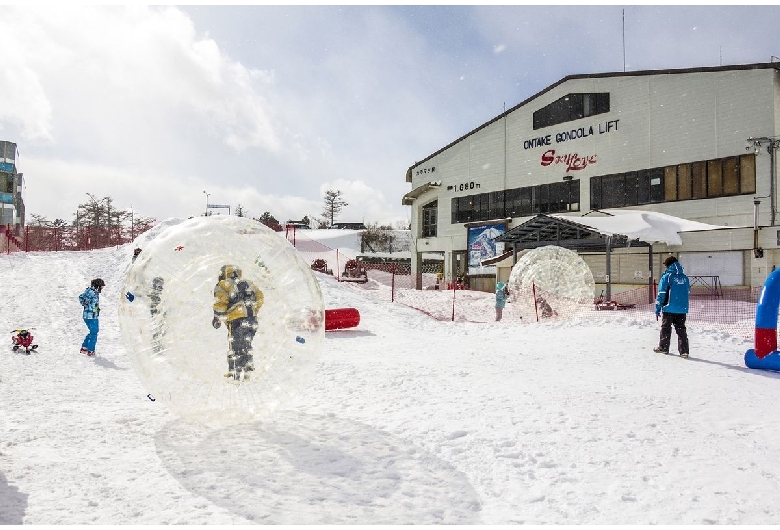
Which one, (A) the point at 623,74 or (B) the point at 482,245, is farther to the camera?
(B) the point at 482,245

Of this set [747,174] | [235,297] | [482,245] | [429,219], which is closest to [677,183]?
[747,174]

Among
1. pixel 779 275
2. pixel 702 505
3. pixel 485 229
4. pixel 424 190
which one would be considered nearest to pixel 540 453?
pixel 702 505

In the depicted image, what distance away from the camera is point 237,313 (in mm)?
4387

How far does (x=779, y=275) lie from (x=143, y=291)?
863 cm

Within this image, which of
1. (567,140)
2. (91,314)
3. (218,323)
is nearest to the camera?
(218,323)

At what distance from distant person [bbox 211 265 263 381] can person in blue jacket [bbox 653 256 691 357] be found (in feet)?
23.5

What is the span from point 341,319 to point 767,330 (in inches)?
329

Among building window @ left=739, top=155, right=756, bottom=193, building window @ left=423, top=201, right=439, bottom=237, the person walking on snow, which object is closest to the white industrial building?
building window @ left=739, top=155, right=756, bottom=193

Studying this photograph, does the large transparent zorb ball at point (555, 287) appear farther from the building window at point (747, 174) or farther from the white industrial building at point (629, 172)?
the building window at point (747, 174)

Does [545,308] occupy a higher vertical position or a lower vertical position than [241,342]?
lower

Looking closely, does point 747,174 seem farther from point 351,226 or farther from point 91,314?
point 351,226

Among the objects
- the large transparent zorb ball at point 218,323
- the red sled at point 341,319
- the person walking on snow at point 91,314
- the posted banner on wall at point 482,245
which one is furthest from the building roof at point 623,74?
the person walking on snow at point 91,314

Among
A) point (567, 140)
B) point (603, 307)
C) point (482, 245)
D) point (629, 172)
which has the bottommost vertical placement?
point (603, 307)

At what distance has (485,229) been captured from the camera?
29.4 metres
